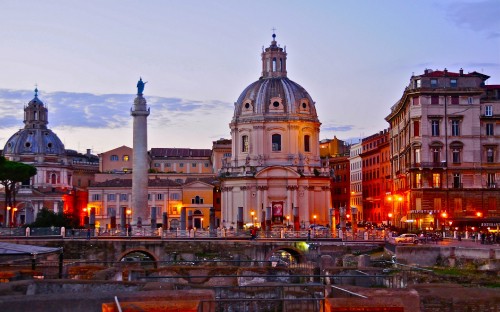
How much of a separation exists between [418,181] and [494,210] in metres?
8.01

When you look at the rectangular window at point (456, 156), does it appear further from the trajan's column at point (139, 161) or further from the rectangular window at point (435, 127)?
the trajan's column at point (139, 161)

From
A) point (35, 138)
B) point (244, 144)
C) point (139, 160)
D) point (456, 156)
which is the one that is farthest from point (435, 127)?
point (35, 138)

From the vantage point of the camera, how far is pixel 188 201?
433 ft

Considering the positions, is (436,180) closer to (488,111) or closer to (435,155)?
(435,155)

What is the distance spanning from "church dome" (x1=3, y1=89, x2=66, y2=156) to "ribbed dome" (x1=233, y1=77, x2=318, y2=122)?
58.1m

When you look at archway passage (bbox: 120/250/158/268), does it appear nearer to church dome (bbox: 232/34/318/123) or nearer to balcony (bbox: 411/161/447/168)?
balcony (bbox: 411/161/447/168)

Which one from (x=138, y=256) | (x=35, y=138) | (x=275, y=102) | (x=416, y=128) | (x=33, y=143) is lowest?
(x=138, y=256)

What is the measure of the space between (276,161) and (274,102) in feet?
26.1

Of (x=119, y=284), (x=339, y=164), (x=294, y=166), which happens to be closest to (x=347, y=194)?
(x=339, y=164)

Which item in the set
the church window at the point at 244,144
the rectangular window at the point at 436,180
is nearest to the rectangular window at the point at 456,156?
the rectangular window at the point at 436,180

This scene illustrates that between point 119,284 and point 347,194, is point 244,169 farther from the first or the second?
point 119,284

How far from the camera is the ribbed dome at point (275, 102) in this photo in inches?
4313

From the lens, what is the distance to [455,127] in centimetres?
8244

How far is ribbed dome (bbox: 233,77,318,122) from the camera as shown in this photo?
10956 centimetres
